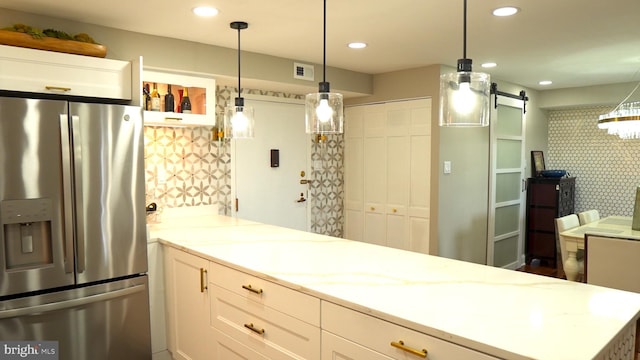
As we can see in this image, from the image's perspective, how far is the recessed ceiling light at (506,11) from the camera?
255cm

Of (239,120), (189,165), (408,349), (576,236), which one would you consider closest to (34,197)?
(239,120)

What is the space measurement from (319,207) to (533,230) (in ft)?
10.0

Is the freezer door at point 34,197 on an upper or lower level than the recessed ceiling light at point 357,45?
lower

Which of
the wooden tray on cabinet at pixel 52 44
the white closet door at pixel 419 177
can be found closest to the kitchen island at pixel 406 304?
the wooden tray on cabinet at pixel 52 44

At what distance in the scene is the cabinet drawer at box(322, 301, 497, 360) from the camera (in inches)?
49.1

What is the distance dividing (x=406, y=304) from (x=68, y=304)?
6.25 feet

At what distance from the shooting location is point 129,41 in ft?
9.89

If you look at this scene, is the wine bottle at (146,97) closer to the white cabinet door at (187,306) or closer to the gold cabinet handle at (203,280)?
the white cabinet door at (187,306)

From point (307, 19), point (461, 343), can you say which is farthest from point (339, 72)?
point (461, 343)

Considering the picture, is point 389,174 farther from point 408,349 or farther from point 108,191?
point 408,349

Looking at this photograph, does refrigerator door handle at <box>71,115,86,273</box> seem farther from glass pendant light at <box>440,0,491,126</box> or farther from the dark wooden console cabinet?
the dark wooden console cabinet

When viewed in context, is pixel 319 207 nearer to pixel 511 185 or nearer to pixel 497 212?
pixel 497 212

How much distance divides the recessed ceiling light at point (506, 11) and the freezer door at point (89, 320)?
2.71 meters

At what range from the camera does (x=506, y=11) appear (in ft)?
8.55
